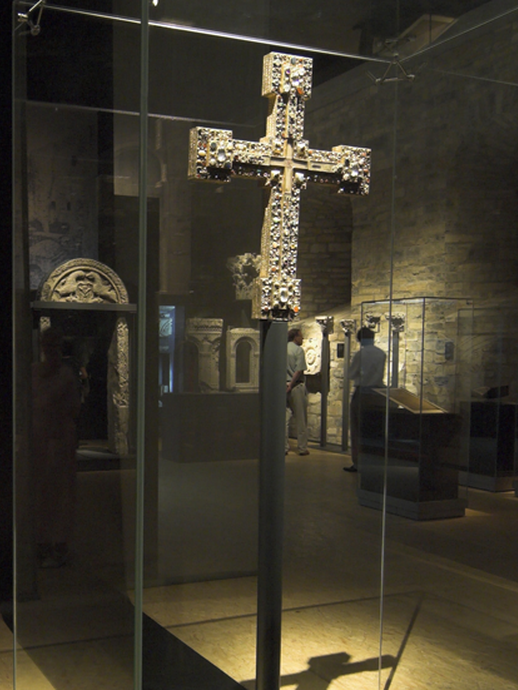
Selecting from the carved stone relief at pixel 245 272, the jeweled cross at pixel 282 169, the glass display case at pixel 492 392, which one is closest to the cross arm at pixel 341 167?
the jeweled cross at pixel 282 169

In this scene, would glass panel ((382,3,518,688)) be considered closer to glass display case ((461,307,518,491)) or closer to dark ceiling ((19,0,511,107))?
glass display case ((461,307,518,491))

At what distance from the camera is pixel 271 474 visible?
1946 mm


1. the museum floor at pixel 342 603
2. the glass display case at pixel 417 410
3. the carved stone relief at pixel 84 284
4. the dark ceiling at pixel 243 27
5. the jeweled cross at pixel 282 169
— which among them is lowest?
the museum floor at pixel 342 603

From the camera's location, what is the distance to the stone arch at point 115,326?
1.97m

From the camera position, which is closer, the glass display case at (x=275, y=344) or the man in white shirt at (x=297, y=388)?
the glass display case at (x=275, y=344)

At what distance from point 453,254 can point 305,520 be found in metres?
0.78

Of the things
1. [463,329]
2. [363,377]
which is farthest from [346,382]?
[463,329]

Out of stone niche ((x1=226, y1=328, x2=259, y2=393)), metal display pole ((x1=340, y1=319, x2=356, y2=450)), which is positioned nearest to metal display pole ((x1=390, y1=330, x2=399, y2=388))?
metal display pole ((x1=340, y1=319, x2=356, y2=450))

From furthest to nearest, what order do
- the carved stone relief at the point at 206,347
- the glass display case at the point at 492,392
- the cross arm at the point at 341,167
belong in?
the glass display case at the point at 492,392
the cross arm at the point at 341,167
the carved stone relief at the point at 206,347

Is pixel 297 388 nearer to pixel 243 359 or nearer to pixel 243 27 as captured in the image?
pixel 243 359

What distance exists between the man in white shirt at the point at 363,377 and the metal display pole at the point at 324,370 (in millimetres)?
68

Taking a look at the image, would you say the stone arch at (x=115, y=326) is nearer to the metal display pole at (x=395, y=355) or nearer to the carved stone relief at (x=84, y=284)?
the carved stone relief at (x=84, y=284)

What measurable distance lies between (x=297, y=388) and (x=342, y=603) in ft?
1.84

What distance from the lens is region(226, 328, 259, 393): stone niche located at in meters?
1.93
